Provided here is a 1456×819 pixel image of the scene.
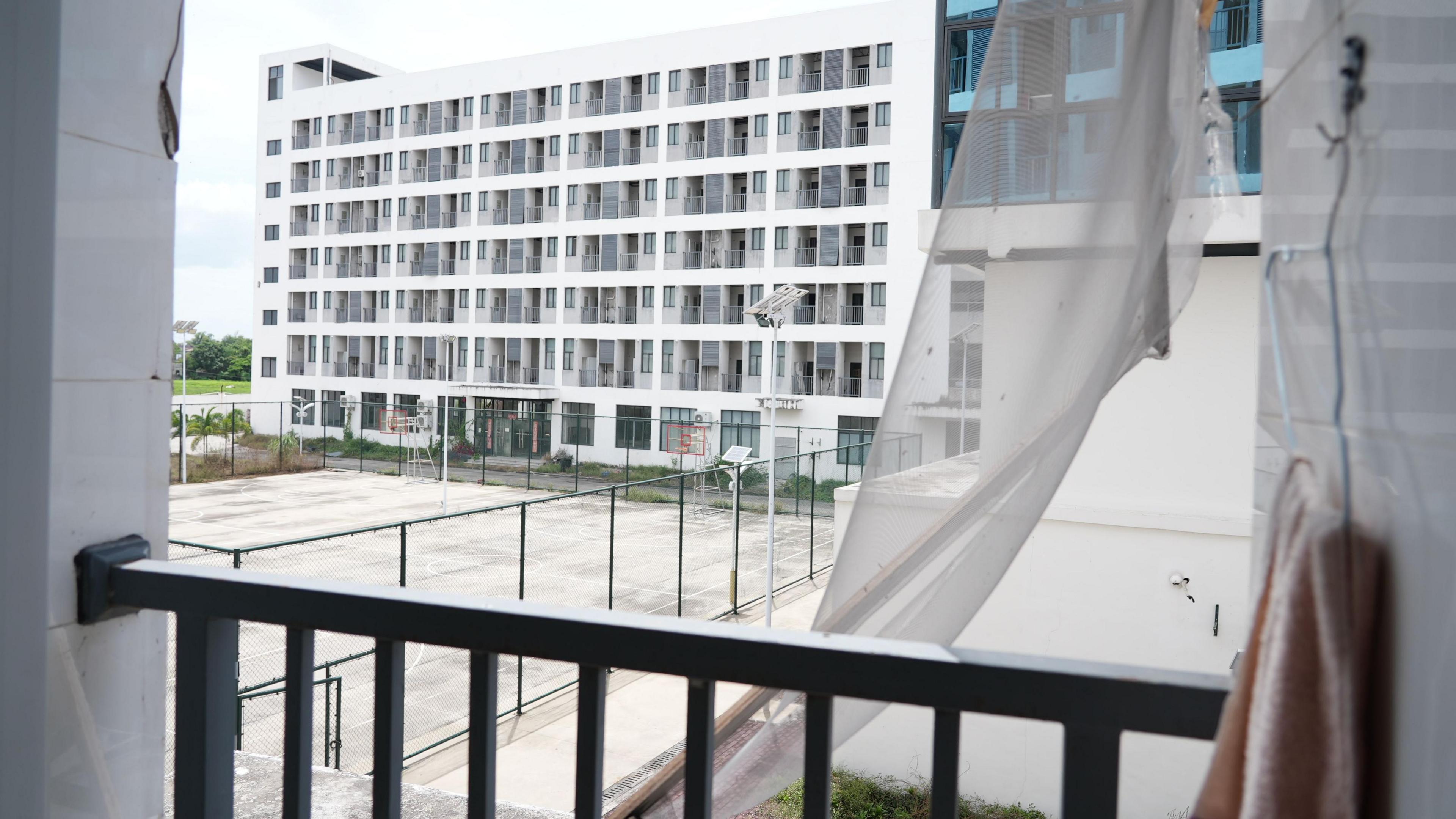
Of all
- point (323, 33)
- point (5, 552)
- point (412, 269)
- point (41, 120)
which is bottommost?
point (5, 552)

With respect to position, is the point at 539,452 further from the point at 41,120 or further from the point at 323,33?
the point at 41,120

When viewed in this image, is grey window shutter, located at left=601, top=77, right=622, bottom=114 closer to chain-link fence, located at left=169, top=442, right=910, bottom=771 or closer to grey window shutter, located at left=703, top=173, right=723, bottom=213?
grey window shutter, located at left=703, top=173, right=723, bottom=213

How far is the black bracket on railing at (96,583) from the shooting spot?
1082 mm

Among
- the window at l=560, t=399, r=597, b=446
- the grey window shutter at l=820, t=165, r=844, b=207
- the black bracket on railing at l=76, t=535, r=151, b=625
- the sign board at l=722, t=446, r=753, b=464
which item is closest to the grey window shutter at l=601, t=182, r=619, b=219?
the window at l=560, t=399, r=597, b=446

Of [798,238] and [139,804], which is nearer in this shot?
[139,804]

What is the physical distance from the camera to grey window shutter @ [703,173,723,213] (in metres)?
20.5

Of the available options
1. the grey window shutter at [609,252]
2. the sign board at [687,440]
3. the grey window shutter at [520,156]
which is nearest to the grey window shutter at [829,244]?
the sign board at [687,440]

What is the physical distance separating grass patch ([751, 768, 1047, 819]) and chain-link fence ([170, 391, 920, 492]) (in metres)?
12.0

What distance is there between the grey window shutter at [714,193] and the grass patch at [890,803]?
50.8 feet

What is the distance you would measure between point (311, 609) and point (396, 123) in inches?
1007

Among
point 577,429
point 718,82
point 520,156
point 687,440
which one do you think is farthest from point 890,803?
point 520,156

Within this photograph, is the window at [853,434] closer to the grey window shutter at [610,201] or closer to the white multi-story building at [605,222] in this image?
the white multi-story building at [605,222]

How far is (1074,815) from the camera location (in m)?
0.75

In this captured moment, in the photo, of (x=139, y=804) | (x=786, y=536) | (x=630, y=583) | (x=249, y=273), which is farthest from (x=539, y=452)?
(x=139, y=804)
